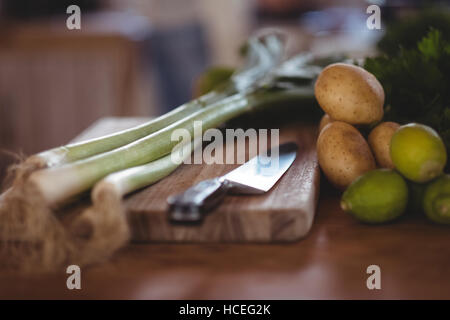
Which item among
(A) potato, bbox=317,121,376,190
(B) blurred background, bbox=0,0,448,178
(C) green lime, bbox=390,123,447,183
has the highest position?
(B) blurred background, bbox=0,0,448,178

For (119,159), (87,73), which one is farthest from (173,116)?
(87,73)

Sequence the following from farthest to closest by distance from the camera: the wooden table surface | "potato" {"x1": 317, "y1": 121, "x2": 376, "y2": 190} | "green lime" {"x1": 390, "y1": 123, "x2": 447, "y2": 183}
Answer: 1. "potato" {"x1": 317, "y1": 121, "x2": 376, "y2": 190}
2. "green lime" {"x1": 390, "y1": 123, "x2": 447, "y2": 183}
3. the wooden table surface

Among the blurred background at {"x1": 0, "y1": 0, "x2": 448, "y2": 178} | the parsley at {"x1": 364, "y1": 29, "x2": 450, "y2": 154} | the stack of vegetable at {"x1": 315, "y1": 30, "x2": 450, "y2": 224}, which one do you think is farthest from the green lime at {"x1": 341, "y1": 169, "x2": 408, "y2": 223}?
the blurred background at {"x1": 0, "y1": 0, "x2": 448, "y2": 178}

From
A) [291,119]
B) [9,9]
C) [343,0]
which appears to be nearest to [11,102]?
[9,9]

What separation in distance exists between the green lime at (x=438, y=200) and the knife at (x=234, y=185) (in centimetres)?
24

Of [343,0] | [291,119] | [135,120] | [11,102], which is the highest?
[343,0]

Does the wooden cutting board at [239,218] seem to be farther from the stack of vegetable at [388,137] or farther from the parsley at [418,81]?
the parsley at [418,81]

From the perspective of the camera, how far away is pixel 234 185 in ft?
2.72

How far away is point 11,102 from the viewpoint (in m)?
3.60

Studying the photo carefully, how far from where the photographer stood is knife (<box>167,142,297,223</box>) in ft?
2.44

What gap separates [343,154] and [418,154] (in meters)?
0.14

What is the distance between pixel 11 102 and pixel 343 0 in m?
3.97

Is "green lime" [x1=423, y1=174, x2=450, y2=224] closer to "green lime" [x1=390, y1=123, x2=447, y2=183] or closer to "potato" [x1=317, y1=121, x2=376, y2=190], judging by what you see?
A: "green lime" [x1=390, y1=123, x2=447, y2=183]
